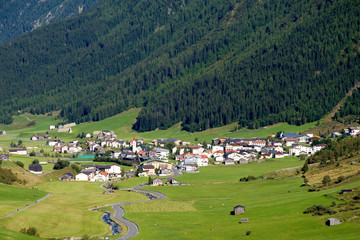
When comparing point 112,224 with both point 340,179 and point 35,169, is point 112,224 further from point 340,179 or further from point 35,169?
point 35,169

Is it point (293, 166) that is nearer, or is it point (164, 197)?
point (164, 197)

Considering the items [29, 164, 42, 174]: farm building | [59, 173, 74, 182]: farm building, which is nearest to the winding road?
[59, 173, 74, 182]: farm building

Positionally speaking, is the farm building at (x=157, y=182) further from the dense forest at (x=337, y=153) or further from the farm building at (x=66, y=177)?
the dense forest at (x=337, y=153)

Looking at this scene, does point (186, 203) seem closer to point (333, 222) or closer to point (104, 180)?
point (333, 222)

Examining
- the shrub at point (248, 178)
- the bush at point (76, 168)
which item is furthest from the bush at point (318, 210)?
the bush at point (76, 168)

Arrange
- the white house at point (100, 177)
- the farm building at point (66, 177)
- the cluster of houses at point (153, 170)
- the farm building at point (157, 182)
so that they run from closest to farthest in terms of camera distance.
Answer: the farm building at point (157, 182) < the farm building at point (66, 177) < the white house at point (100, 177) < the cluster of houses at point (153, 170)

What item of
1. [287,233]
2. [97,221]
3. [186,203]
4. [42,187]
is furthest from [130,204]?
[287,233]

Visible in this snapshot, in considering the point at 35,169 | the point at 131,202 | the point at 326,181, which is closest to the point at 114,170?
the point at 35,169
